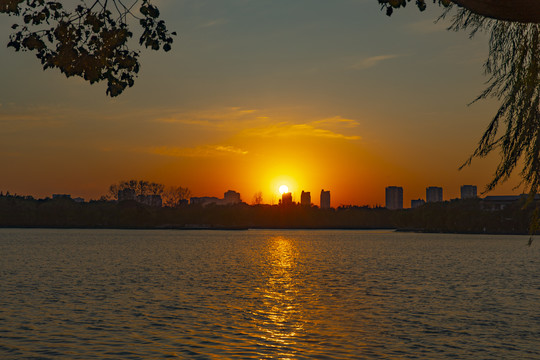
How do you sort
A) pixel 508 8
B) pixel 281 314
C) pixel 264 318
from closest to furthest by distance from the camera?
1. pixel 508 8
2. pixel 264 318
3. pixel 281 314

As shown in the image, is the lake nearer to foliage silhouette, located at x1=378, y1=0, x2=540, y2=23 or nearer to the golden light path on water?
the golden light path on water

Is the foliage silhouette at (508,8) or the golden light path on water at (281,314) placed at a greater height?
the foliage silhouette at (508,8)

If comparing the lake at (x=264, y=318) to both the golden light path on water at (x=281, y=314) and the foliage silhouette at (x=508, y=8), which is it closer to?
the golden light path on water at (x=281, y=314)

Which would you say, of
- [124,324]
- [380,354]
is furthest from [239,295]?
[380,354]

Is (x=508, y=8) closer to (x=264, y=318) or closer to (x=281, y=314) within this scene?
(x=264, y=318)

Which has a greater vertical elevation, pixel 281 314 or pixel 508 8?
pixel 508 8

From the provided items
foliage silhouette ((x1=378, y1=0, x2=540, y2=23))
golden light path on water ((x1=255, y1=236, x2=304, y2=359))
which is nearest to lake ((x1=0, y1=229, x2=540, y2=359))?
golden light path on water ((x1=255, y1=236, x2=304, y2=359))

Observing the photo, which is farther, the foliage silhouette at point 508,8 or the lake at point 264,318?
the lake at point 264,318

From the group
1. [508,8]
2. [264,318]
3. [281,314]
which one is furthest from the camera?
[281,314]

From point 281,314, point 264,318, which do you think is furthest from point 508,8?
point 281,314

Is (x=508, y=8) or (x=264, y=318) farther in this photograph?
(x=264, y=318)

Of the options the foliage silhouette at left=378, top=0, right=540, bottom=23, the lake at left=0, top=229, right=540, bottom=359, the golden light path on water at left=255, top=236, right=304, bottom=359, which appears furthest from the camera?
the golden light path on water at left=255, top=236, right=304, bottom=359

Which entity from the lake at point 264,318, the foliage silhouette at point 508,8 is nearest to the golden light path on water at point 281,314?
the lake at point 264,318

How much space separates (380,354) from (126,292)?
3313 cm
